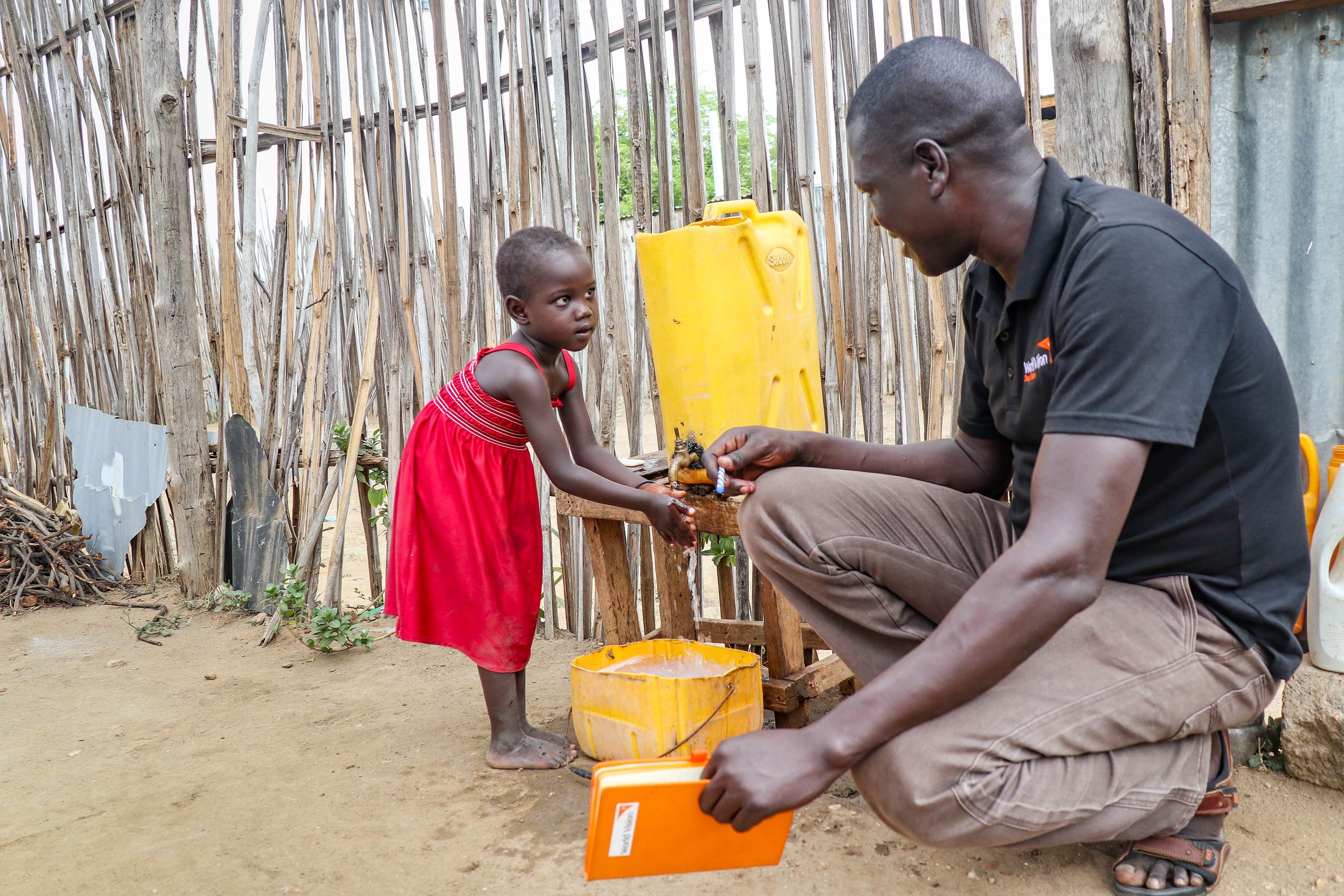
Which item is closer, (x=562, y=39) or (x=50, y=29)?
(x=562, y=39)

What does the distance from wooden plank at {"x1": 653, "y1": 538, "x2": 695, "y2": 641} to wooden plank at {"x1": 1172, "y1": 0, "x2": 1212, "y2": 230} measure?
1.43 meters

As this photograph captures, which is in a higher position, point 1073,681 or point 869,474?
point 869,474

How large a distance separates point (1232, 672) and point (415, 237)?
2.89 meters

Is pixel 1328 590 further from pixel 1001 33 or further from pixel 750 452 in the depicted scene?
pixel 1001 33

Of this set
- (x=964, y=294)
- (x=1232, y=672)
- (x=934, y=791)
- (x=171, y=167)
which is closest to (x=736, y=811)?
(x=934, y=791)

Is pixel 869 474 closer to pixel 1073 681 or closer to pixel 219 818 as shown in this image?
pixel 1073 681

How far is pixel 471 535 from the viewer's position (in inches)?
96.3

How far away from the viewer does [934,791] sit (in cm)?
127

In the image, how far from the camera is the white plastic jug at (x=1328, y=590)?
6.23 ft

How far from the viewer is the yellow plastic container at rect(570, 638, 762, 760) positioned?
214 centimetres

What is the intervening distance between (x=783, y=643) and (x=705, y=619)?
0.53 meters

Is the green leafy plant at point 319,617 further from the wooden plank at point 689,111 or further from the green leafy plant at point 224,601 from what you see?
the wooden plank at point 689,111

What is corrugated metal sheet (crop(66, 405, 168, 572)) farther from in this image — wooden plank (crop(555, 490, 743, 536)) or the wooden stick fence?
wooden plank (crop(555, 490, 743, 536))

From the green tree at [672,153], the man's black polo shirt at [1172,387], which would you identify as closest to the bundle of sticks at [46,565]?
the green tree at [672,153]
